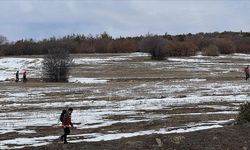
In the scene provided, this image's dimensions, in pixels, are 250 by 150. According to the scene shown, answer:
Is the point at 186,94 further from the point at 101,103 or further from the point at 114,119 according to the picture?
the point at 114,119

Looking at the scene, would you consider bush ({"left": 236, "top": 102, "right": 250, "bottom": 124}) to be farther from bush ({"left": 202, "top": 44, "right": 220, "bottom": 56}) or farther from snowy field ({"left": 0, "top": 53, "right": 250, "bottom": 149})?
bush ({"left": 202, "top": 44, "right": 220, "bottom": 56})

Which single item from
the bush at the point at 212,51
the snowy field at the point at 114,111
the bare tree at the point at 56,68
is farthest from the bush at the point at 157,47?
the snowy field at the point at 114,111

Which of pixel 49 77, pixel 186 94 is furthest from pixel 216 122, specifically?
pixel 49 77

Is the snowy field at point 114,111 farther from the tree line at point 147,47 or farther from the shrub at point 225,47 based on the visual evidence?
the shrub at point 225,47

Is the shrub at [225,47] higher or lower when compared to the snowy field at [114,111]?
higher

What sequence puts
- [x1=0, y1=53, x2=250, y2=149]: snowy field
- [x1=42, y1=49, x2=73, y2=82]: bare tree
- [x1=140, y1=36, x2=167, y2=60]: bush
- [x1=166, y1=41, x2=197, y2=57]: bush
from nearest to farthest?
[x1=0, y1=53, x2=250, y2=149]: snowy field < [x1=42, y1=49, x2=73, y2=82]: bare tree < [x1=140, y1=36, x2=167, y2=60]: bush < [x1=166, y1=41, x2=197, y2=57]: bush

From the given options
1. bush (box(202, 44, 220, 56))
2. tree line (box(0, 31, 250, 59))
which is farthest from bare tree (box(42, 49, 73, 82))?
bush (box(202, 44, 220, 56))

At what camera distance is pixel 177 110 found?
85.0ft

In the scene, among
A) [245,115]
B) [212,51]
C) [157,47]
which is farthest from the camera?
[212,51]

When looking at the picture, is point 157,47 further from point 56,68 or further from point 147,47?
point 56,68

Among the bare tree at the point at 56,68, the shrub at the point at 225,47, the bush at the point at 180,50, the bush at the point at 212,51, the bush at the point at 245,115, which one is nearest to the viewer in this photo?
the bush at the point at 245,115

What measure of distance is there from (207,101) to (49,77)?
29396 millimetres

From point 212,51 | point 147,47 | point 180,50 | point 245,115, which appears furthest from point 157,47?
point 245,115

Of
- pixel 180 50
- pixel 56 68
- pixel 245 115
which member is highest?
pixel 180 50
